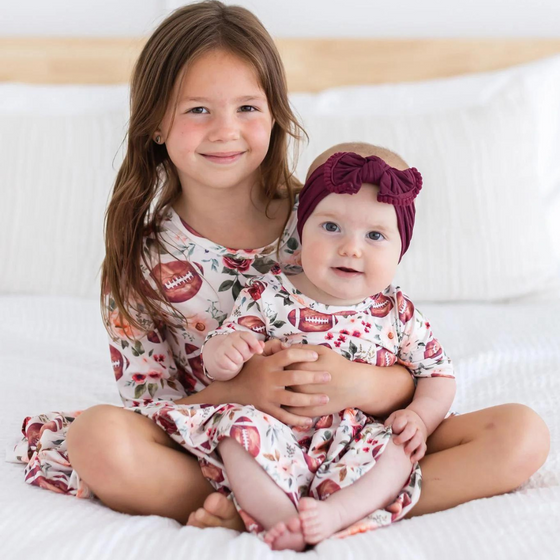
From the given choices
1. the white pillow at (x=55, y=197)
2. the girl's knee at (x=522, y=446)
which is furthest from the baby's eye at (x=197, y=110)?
the white pillow at (x=55, y=197)

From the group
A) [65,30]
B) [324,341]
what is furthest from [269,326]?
[65,30]

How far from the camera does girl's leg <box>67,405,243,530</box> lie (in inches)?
36.5

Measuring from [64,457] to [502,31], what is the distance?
1.84 metres

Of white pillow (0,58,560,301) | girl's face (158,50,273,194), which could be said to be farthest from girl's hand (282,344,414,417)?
white pillow (0,58,560,301)

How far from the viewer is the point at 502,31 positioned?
7.37ft

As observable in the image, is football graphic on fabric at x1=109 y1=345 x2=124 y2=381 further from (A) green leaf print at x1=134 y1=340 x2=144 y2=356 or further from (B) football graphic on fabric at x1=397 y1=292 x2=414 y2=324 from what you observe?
(B) football graphic on fabric at x1=397 y1=292 x2=414 y2=324

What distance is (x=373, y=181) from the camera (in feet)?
3.33

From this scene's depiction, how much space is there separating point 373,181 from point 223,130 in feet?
0.80

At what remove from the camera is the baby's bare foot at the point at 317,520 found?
86 centimetres

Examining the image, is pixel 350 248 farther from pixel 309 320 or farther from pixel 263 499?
pixel 263 499

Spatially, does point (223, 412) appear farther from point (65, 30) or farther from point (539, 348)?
point (65, 30)

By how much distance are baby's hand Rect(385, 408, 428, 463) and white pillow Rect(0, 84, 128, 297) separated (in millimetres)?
991

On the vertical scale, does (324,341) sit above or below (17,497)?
above

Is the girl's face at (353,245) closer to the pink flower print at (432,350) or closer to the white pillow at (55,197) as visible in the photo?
the pink flower print at (432,350)
